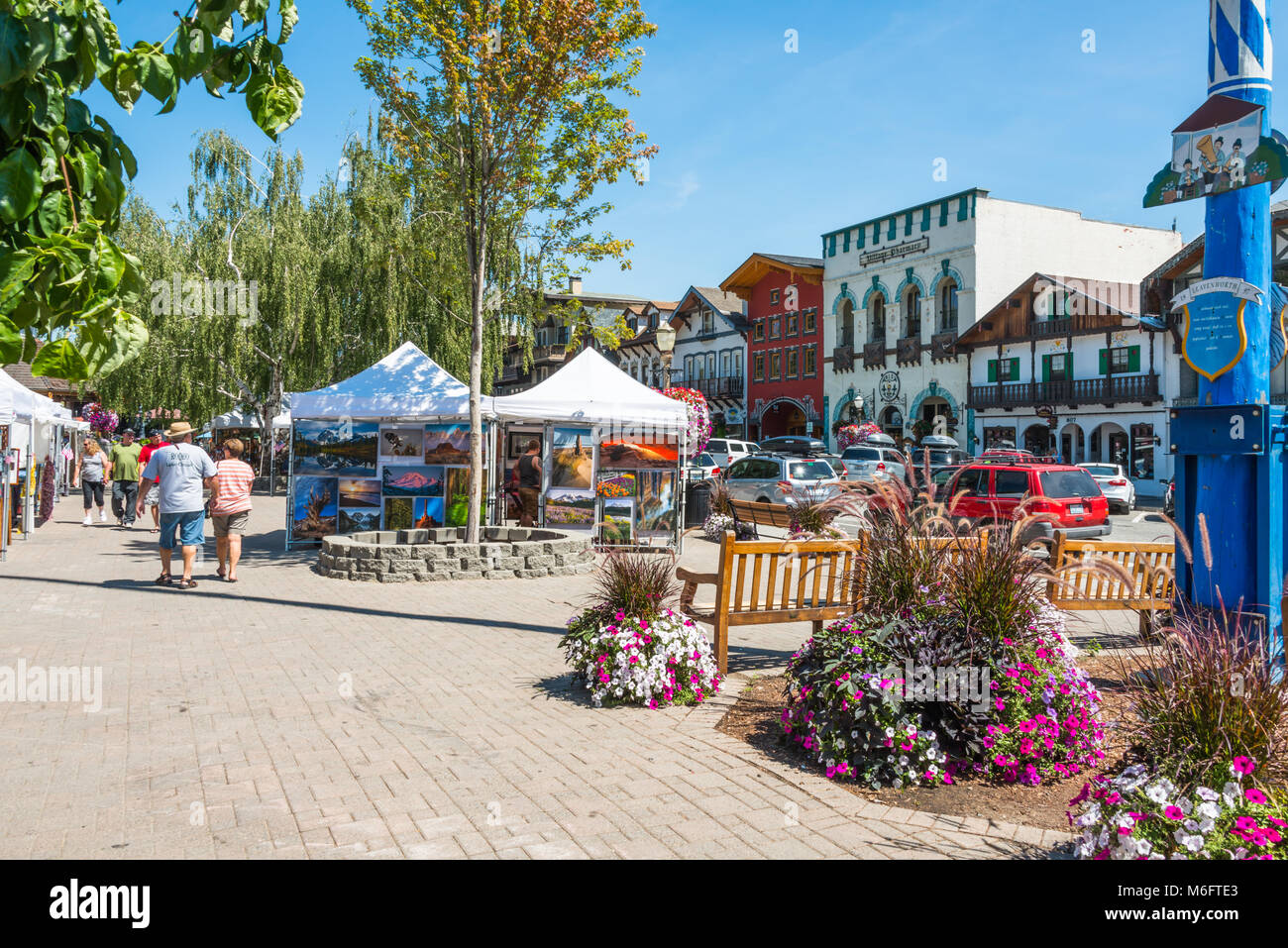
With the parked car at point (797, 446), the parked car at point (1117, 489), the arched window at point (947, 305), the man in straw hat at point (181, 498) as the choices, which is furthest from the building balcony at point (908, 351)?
the man in straw hat at point (181, 498)

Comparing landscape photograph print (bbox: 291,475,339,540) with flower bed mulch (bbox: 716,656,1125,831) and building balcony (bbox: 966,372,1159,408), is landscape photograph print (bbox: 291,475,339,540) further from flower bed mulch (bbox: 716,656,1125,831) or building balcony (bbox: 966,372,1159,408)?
building balcony (bbox: 966,372,1159,408)

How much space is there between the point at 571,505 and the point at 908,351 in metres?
36.1

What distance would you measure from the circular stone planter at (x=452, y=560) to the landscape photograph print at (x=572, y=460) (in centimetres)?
248

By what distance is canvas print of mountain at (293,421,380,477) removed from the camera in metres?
14.9

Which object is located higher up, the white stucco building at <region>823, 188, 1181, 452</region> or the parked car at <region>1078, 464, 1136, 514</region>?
the white stucco building at <region>823, 188, 1181, 452</region>

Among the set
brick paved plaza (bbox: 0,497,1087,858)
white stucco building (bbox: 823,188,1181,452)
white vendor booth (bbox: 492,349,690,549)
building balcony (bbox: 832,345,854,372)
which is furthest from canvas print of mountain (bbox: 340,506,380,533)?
building balcony (bbox: 832,345,854,372)

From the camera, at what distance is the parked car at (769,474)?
2411 centimetres

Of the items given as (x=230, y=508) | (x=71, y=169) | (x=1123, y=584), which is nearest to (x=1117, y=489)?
(x=1123, y=584)

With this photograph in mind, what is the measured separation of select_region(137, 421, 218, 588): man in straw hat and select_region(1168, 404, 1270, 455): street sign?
9787mm

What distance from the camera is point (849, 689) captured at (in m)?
4.65

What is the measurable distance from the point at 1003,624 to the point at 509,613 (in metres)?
5.74

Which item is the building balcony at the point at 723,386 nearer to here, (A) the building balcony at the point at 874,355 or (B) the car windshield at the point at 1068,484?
(A) the building balcony at the point at 874,355

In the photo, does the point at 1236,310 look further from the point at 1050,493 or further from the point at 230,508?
the point at 1050,493

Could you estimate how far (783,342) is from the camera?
56.2 metres
